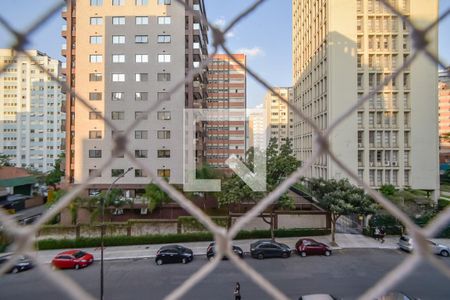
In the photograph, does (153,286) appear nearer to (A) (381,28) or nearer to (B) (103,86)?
(B) (103,86)

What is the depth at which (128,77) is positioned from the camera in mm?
10711

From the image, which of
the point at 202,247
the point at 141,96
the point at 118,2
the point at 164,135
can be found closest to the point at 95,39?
the point at 118,2

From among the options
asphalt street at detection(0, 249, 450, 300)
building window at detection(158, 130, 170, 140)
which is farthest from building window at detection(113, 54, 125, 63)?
asphalt street at detection(0, 249, 450, 300)

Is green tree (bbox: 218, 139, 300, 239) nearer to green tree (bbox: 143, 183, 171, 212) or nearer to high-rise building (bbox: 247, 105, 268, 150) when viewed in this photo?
high-rise building (bbox: 247, 105, 268, 150)

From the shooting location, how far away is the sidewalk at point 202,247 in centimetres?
767

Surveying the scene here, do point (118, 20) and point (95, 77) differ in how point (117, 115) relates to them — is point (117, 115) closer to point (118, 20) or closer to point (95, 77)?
point (95, 77)

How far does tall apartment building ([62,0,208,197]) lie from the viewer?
10531mm

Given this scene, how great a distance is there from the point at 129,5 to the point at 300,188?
9206mm

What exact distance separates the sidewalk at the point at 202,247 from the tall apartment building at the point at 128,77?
2.81 m

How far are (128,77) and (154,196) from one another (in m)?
4.31

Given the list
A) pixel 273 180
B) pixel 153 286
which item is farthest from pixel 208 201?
pixel 153 286

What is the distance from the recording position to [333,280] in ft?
19.6

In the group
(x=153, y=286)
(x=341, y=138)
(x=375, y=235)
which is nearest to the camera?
(x=153, y=286)

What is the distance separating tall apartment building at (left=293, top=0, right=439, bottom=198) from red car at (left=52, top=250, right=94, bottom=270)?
24.8 ft
